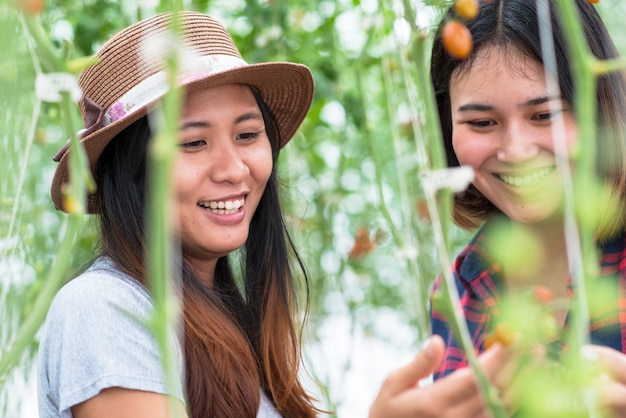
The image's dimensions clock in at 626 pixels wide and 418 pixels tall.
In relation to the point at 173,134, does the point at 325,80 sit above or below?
above

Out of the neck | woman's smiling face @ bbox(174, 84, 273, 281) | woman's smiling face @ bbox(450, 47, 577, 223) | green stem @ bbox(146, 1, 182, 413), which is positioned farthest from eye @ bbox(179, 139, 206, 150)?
Result: green stem @ bbox(146, 1, 182, 413)

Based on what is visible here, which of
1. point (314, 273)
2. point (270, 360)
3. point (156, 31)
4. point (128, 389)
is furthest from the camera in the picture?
point (314, 273)

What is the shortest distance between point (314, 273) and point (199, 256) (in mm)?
1405

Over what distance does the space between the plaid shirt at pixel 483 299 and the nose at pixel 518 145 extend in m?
0.18

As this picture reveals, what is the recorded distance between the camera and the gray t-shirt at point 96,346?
1.09 m

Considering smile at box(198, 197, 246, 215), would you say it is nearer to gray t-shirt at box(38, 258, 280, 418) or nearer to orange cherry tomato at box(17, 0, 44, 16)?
gray t-shirt at box(38, 258, 280, 418)

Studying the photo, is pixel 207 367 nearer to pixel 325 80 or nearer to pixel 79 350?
pixel 79 350

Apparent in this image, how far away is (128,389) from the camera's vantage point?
1088 millimetres

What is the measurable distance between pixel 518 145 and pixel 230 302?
0.62m

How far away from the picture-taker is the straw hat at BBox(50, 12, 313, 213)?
1.26 meters

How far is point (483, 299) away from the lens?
4.87ft

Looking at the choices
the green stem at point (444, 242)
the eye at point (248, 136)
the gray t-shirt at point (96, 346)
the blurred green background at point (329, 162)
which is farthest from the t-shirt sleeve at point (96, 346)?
the green stem at point (444, 242)

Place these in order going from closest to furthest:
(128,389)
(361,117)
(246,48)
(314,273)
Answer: (128,389)
(361,117)
(246,48)
(314,273)

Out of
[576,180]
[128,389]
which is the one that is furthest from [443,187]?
[128,389]
